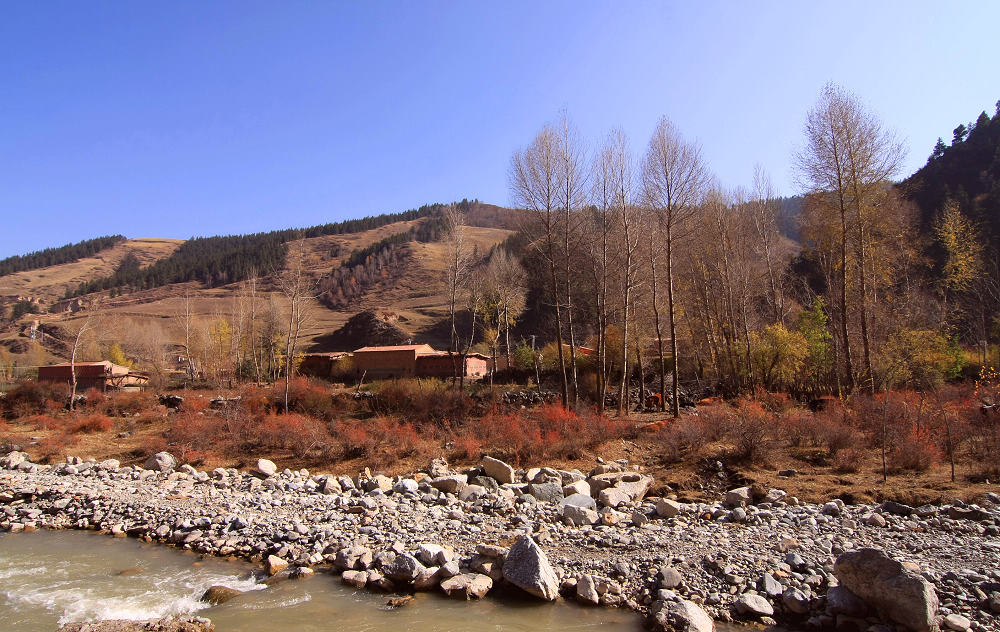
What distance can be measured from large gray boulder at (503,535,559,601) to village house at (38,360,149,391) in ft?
118

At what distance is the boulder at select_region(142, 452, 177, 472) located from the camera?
1681 cm

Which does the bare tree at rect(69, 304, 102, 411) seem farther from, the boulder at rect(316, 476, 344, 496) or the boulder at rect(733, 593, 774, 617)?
the boulder at rect(733, 593, 774, 617)

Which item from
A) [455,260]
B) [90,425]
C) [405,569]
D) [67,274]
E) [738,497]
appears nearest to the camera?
[405,569]

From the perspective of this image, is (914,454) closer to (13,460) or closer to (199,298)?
(13,460)

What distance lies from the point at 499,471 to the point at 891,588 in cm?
907

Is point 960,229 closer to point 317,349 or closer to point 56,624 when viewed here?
point 56,624

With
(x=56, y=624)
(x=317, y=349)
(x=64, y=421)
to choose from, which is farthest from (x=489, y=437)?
(x=317, y=349)

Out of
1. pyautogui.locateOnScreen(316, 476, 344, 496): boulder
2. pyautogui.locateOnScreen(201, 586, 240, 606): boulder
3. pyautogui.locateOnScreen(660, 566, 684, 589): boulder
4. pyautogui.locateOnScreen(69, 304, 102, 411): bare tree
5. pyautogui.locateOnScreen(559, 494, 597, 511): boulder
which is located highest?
pyautogui.locateOnScreen(69, 304, 102, 411): bare tree

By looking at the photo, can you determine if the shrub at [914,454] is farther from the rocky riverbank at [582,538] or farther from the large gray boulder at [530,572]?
the large gray boulder at [530,572]

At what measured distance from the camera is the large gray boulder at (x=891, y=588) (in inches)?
240

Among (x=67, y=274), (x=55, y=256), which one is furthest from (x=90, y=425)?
(x=55, y=256)

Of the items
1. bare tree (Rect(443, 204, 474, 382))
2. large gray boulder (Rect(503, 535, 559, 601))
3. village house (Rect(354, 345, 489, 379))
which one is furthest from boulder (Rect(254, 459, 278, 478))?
village house (Rect(354, 345, 489, 379))

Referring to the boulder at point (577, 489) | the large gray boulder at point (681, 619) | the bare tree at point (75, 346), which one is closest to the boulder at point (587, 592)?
the large gray boulder at point (681, 619)

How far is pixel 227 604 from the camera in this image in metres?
7.61
